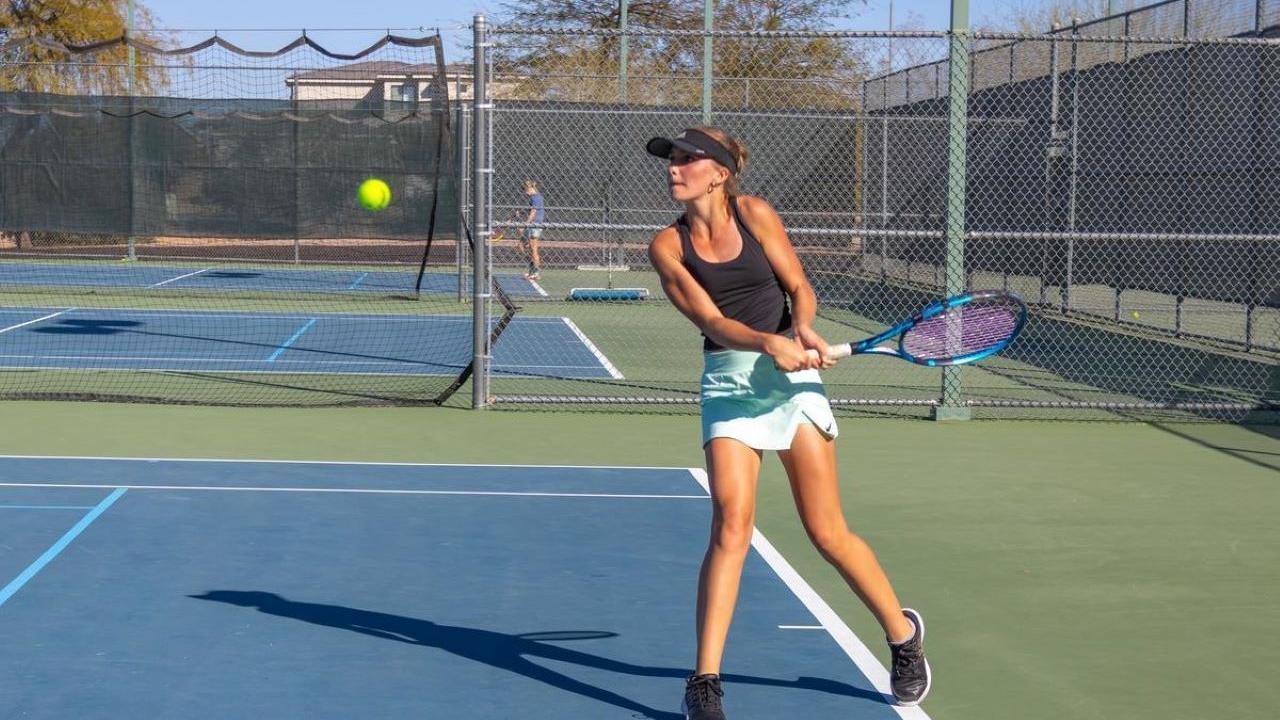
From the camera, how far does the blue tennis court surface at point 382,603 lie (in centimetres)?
490

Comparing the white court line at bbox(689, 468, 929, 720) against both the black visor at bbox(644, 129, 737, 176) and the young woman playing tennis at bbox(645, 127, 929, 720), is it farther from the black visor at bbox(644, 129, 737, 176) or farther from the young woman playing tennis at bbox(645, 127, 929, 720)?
the black visor at bbox(644, 129, 737, 176)

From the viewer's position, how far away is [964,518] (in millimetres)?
7684

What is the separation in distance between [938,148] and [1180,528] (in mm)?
14663

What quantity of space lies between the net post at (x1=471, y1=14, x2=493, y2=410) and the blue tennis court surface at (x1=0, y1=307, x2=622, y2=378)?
1937mm

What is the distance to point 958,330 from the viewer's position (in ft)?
17.0

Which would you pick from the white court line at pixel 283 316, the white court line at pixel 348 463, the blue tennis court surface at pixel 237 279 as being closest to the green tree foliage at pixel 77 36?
the blue tennis court surface at pixel 237 279

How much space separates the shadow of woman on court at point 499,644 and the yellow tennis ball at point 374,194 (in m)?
12.2

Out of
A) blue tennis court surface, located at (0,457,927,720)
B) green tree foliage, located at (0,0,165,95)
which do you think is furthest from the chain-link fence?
green tree foliage, located at (0,0,165,95)

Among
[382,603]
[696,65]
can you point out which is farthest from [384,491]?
[696,65]

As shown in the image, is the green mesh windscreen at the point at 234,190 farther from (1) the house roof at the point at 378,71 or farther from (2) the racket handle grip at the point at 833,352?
(2) the racket handle grip at the point at 833,352

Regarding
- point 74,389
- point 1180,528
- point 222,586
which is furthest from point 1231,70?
point 222,586

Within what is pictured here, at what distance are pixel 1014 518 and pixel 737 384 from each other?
11.4 feet

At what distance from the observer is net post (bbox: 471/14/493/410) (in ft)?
34.2

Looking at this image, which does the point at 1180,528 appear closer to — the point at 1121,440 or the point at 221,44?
the point at 1121,440
